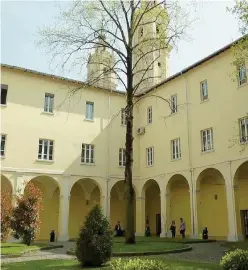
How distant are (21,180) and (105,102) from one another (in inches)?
375

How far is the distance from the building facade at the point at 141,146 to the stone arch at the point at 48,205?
80 millimetres

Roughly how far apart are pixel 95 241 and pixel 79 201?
2081 cm

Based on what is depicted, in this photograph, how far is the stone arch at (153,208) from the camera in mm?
31375

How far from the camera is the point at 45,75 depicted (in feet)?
87.9

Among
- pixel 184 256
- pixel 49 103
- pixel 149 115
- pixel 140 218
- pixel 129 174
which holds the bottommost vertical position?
pixel 184 256

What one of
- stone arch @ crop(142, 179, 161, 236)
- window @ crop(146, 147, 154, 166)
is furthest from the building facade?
stone arch @ crop(142, 179, 161, 236)

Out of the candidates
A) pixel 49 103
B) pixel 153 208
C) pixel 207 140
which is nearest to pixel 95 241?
pixel 207 140

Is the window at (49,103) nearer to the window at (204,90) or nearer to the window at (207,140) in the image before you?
the window at (204,90)

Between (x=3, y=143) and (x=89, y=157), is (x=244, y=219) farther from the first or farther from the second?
(x=3, y=143)

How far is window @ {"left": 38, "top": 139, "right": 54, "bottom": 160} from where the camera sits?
84.9 ft

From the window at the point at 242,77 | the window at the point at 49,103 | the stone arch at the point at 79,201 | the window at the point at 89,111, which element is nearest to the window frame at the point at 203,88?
the window at the point at 242,77

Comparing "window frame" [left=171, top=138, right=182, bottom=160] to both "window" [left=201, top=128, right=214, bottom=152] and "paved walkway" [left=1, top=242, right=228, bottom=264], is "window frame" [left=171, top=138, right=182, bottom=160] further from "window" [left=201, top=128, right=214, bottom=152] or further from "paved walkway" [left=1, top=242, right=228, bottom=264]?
"paved walkway" [left=1, top=242, right=228, bottom=264]

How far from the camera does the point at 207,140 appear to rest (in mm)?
22875

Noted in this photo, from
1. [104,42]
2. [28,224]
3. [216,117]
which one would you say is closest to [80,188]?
[28,224]
